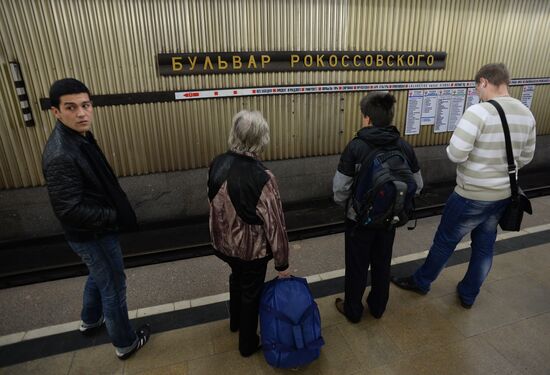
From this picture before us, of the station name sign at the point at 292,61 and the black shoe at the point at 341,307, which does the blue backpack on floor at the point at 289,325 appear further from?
the station name sign at the point at 292,61

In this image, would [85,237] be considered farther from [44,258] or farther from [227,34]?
[227,34]

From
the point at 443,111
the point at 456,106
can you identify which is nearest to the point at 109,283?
the point at 443,111

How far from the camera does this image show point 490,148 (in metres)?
2.60

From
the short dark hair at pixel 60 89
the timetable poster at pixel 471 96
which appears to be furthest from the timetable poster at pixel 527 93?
the short dark hair at pixel 60 89

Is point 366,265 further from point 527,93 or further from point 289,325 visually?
point 527,93

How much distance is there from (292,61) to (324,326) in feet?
12.1

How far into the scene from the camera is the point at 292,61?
4.92 meters

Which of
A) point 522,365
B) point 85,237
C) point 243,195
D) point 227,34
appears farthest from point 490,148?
point 227,34

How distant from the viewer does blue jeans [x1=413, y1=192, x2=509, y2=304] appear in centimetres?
283

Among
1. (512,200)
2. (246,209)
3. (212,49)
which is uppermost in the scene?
(212,49)

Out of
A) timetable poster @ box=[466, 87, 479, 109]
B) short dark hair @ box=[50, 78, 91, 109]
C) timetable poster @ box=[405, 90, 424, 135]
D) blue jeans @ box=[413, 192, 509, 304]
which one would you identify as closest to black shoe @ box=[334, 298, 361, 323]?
blue jeans @ box=[413, 192, 509, 304]

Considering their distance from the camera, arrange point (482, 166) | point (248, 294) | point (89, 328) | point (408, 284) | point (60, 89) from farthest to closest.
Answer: point (408, 284) → point (89, 328) → point (482, 166) → point (248, 294) → point (60, 89)

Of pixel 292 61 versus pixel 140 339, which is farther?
pixel 292 61

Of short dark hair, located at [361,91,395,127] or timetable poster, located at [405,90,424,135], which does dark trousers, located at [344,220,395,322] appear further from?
timetable poster, located at [405,90,424,135]
